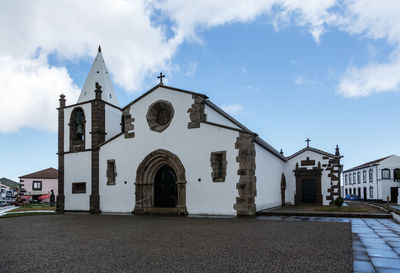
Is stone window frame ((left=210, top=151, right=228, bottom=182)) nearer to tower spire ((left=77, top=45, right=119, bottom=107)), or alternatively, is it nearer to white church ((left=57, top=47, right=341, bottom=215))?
white church ((left=57, top=47, right=341, bottom=215))

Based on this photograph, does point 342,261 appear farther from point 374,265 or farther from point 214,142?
point 214,142

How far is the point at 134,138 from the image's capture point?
64.3 ft

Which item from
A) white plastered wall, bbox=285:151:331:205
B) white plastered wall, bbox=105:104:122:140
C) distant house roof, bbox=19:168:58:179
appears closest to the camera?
white plastered wall, bbox=105:104:122:140

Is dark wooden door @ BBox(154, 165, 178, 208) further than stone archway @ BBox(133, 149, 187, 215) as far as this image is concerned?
Yes

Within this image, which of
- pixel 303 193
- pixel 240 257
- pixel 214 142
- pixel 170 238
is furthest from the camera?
pixel 303 193

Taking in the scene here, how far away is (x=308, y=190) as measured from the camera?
2564 cm

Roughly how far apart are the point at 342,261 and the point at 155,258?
3521 mm

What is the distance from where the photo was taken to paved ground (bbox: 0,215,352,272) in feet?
18.4

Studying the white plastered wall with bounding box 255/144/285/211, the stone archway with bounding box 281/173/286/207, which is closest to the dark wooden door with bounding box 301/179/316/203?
the stone archway with bounding box 281/173/286/207

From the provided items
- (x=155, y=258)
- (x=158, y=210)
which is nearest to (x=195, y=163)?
(x=158, y=210)

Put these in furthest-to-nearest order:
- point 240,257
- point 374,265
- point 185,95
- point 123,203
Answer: point 123,203 < point 185,95 < point 240,257 < point 374,265

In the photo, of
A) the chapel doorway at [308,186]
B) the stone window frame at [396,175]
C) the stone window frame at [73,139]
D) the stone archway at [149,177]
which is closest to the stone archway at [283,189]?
the chapel doorway at [308,186]

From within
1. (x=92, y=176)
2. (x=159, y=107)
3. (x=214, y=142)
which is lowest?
(x=92, y=176)

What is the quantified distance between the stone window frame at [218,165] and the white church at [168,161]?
52 millimetres
